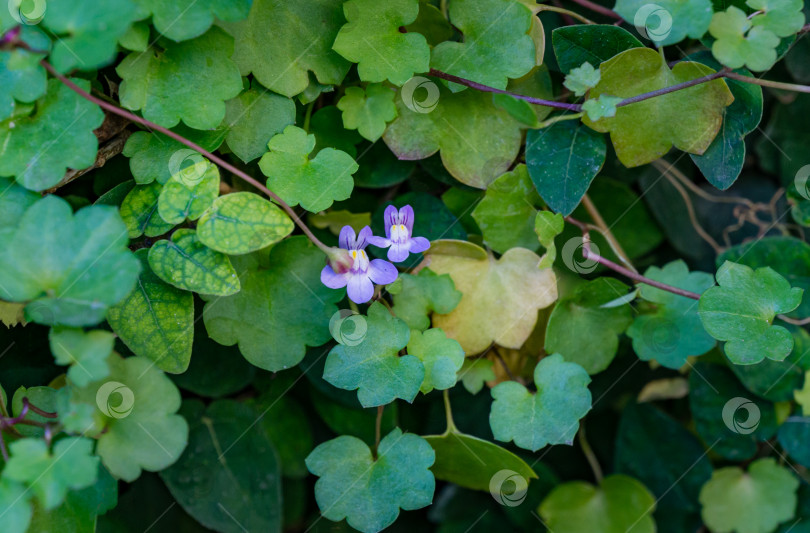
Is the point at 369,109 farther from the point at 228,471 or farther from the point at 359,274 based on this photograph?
the point at 228,471

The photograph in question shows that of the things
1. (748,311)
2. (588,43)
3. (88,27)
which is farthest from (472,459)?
(88,27)

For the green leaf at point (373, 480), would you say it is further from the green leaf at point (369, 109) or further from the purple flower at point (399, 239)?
the green leaf at point (369, 109)

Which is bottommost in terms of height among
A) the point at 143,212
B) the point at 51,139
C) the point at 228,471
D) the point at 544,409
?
the point at 228,471

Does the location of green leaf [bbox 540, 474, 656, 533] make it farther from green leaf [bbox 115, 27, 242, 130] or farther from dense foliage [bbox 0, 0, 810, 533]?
green leaf [bbox 115, 27, 242, 130]

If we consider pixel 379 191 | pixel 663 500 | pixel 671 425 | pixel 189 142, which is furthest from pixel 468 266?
pixel 663 500

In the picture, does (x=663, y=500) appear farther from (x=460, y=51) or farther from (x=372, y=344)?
(x=460, y=51)

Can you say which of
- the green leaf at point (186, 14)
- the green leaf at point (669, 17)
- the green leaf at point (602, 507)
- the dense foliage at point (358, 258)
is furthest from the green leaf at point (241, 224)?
the green leaf at point (602, 507)
